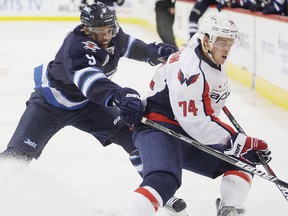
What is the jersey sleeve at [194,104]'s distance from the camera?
229cm

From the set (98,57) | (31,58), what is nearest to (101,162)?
(98,57)

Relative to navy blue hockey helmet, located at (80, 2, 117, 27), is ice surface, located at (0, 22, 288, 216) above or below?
below

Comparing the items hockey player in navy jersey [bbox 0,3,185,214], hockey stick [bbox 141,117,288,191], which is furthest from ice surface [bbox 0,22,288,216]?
hockey stick [bbox 141,117,288,191]

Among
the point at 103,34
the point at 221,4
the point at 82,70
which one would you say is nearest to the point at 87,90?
the point at 82,70

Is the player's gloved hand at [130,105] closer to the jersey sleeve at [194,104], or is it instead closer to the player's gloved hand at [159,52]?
the jersey sleeve at [194,104]

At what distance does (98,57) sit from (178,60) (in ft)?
1.28

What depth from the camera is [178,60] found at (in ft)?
7.93

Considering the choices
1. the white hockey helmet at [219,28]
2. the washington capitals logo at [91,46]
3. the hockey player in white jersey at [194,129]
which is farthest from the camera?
the washington capitals logo at [91,46]

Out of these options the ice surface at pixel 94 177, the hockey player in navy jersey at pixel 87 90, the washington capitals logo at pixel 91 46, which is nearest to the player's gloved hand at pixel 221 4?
the ice surface at pixel 94 177

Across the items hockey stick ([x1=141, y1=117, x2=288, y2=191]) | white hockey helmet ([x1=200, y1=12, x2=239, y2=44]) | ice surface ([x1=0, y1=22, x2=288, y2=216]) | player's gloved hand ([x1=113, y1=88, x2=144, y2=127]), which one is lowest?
ice surface ([x1=0, y1=22, x2=288, y2=216])

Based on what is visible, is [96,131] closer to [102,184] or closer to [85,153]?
[102,184]

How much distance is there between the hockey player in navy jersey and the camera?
2.48m

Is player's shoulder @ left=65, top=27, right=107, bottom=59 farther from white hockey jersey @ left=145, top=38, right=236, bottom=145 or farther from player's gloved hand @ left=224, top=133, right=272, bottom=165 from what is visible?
player's gloved hand @ left=224, top=133, right=272, bottom=165

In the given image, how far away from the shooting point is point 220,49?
2359 millimetres
